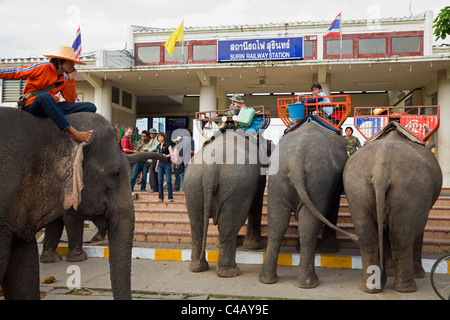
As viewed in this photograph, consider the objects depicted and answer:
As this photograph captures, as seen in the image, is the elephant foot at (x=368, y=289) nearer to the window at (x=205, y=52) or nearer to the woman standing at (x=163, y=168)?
the woman standing at (x=163, y=168)

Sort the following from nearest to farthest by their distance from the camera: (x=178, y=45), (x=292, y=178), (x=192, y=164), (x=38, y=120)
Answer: (x=38, y=120) < (x=292, y=178) < (x=192, y=164) < (x=178, y=45)

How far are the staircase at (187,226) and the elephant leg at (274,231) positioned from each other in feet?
5.49

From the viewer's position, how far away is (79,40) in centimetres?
1375

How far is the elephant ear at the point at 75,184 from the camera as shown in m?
2.30

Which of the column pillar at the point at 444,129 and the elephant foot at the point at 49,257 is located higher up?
the column pillar at the point at 444,129

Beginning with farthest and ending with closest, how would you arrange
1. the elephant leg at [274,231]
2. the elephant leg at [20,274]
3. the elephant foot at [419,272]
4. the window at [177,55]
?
1. the window at [177,55]
2. the elephant foot at [419,272]
3. the elephant leg at [274,231]
4. the elephant leg at [20,274]

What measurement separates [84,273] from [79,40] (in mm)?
10586

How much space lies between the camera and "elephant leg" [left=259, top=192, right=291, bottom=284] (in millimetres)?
4984

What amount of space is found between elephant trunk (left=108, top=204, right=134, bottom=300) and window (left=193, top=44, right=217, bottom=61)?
551 inches

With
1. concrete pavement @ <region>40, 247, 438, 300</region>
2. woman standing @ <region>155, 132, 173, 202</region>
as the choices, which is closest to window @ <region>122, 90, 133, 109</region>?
woman standing @ <region>155, 132, 173, 202</region>

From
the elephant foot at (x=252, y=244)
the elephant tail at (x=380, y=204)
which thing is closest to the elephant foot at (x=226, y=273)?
the elephant foot at (x=252, y=244)

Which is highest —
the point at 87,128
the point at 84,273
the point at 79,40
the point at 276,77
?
the point at 79,40
